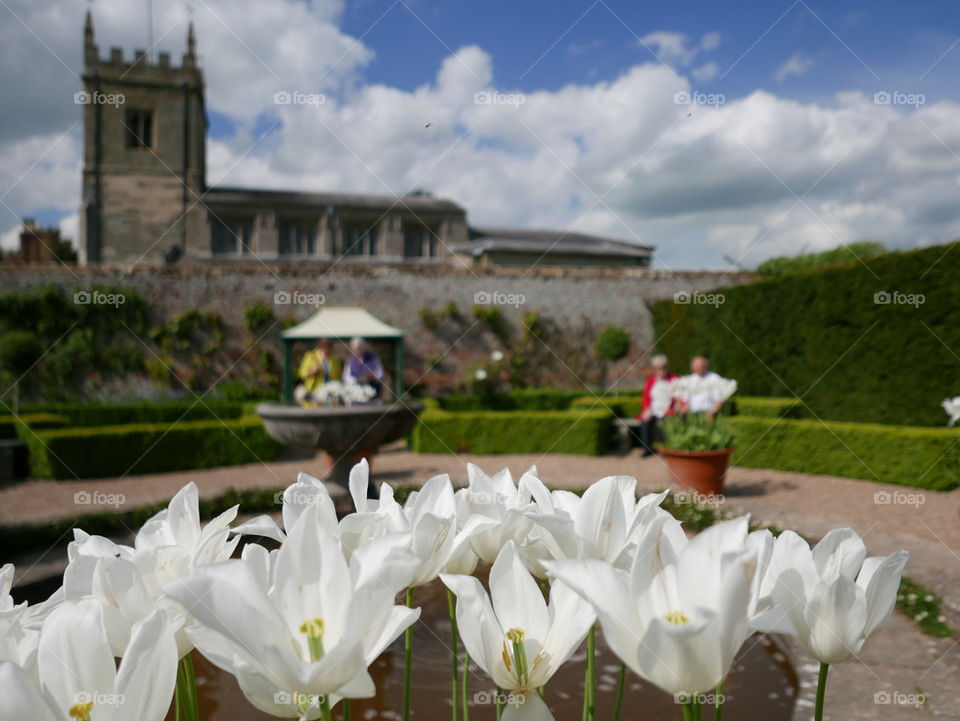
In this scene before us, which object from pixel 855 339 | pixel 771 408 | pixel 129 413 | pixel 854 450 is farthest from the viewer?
pixel 129 413

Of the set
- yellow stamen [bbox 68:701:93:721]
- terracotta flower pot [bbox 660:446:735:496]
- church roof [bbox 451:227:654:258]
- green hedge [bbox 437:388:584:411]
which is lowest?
terracotta flower pot [bbox 660:446:735:496]

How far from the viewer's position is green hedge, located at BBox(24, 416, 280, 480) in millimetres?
8734

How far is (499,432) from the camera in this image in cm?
1052

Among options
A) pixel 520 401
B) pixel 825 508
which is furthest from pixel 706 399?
pixel 520 401

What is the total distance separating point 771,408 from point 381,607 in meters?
9.83

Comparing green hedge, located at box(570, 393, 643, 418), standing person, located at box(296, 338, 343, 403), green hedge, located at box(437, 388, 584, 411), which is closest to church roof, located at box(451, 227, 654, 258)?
green hedge, located at box(437, 388, 584, 411)

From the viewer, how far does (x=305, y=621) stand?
0.58 metres

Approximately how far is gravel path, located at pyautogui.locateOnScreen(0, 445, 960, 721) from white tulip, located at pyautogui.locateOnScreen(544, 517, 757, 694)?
91.1 inches

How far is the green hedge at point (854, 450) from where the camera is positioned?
7.29 metres

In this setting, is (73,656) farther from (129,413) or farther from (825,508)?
(129,413)

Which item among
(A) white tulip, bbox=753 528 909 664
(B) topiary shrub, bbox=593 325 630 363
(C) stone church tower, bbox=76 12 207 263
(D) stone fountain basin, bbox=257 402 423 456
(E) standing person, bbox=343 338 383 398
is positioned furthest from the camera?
(C) stone church tower, bbox=76 12 207 263

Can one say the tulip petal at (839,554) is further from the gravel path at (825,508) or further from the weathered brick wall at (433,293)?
the weathered brick wall at (433,293)

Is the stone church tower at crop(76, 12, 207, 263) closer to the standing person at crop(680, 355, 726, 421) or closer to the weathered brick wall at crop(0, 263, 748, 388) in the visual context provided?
the weathered brick wall at crop(0, 263, 748, 388)

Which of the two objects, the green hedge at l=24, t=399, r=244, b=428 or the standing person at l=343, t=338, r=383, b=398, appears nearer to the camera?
the standing person at l=343, t=338, r=383, b=398
